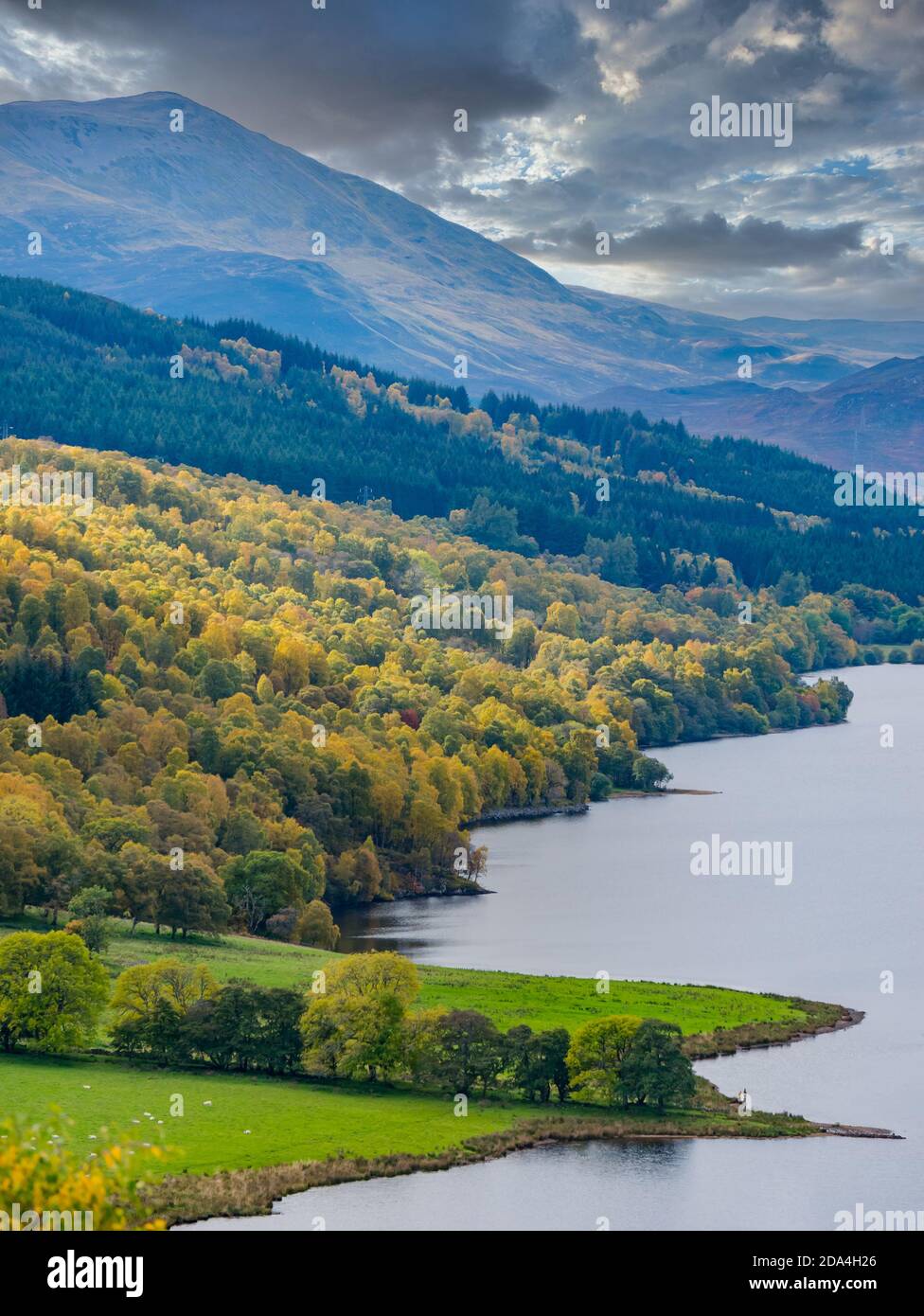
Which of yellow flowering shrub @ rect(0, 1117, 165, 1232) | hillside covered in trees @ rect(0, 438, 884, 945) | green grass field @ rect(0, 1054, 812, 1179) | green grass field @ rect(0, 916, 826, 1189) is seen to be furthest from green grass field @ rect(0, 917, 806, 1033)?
yellow flowering shrub @ rect(0, 1117, 165, 1232)

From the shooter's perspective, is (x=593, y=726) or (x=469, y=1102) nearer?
(x=469, y=1102)

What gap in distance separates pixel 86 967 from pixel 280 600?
110 metres

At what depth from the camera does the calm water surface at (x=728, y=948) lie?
153 ft

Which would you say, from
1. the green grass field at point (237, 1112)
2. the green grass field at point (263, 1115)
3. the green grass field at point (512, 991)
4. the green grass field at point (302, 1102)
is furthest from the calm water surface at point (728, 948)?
the green grass field at point (512, 991)

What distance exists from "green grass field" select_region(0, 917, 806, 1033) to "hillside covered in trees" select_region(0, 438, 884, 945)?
154 inches

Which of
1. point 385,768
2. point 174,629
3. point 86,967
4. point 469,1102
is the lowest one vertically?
point 469,1102

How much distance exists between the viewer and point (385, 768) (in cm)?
10806

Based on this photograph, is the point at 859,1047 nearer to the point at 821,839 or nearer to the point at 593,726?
the point at 821,839

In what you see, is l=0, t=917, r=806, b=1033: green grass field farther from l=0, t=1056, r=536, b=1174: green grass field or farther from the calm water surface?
l=0, t=1056, r=536, b=1174: green grass field

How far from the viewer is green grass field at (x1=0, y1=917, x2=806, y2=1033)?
64.7 meters

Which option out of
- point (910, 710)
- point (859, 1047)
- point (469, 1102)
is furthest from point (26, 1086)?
point (910, 710)

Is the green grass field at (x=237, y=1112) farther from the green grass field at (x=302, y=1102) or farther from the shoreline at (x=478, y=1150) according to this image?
the shoreline at (x=478, y=1150)

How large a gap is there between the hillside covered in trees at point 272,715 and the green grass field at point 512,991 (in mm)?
3914
